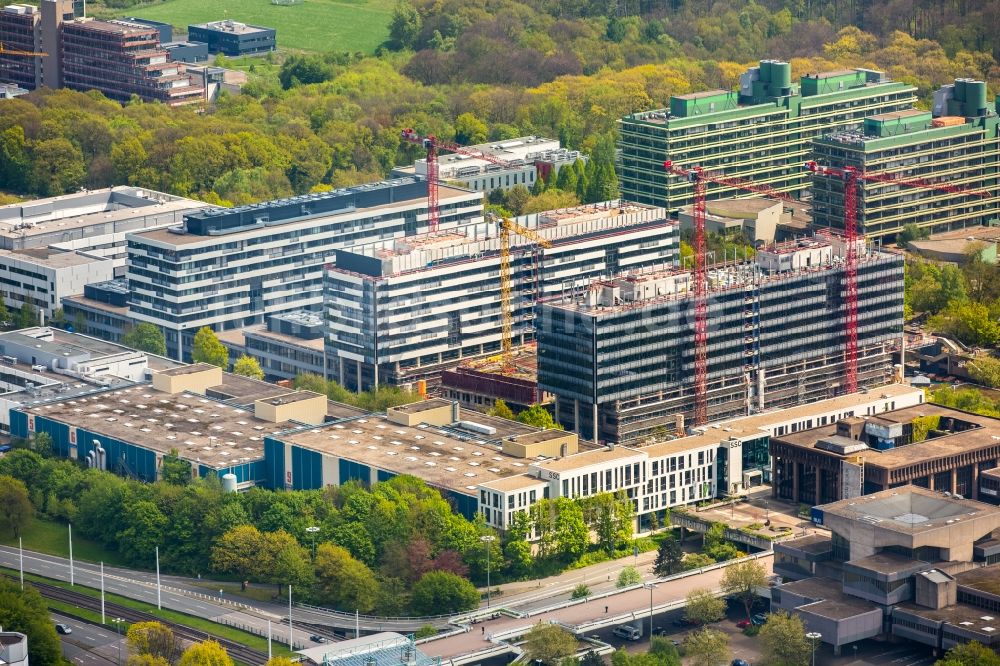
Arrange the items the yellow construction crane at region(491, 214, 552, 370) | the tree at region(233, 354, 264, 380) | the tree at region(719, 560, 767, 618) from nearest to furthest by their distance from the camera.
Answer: the tree at region(719, 560, 767, 618), the tree at region(233, 354, 264, 380), the yellow construction crane at region(491, 214, 552, 370)

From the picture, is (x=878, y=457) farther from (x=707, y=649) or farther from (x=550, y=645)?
(x=550, y=645)

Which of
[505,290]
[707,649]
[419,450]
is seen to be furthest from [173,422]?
[707,649]

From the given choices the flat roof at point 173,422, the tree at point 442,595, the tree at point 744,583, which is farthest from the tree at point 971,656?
the flat roof at point 173,422

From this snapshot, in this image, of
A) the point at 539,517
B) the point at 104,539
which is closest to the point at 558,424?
the point at 539,517

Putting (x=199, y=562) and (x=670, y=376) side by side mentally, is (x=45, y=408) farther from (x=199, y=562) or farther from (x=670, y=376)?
(x=670, y=376)

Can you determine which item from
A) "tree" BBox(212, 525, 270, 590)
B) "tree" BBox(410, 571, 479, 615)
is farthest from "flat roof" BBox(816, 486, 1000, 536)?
"tree" BBox(212, 525, 270, 590)

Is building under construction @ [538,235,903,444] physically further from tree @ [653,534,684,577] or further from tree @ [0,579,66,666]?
tree @ [0,579,66,666]
